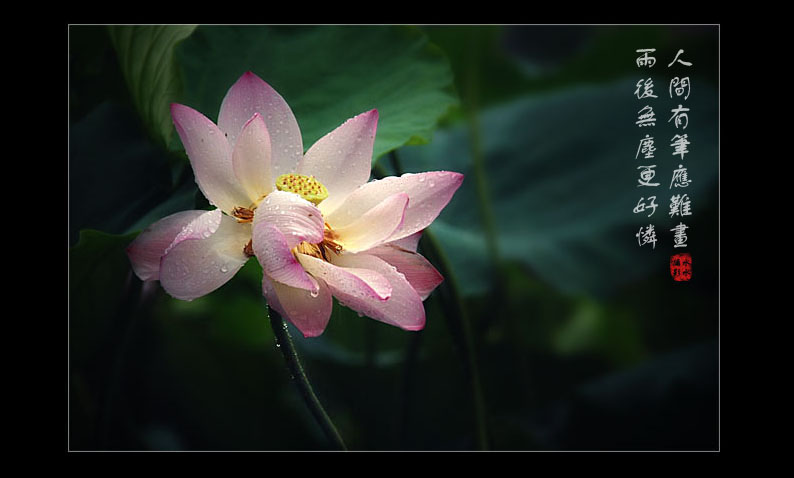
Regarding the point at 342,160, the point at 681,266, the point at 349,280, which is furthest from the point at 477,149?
the point at 349,280

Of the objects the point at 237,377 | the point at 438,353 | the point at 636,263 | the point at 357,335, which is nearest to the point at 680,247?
the point at 636,263

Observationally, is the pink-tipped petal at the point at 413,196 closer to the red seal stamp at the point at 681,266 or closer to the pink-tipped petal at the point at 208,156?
the pink-tipped petal at the point at 208,156

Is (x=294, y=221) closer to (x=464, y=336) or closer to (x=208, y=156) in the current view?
(x=208, y=156)

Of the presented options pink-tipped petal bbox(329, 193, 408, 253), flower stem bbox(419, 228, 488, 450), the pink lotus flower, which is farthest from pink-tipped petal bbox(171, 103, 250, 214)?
flower stem bbox(419, 228, 488, 450)

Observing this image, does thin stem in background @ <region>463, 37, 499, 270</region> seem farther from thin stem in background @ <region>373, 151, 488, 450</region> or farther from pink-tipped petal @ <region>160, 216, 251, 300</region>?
pink-tipped petal @ <region>160, 216, 251, 300</region>

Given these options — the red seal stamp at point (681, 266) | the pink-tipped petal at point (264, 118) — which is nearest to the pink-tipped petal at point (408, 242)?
the pink-tipped petal at point (264, 118)

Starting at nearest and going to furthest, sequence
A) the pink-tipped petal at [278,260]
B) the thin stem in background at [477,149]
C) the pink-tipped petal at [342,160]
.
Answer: the pink-tipped petal at [278,260] → the pink-tipped petal at [342,160] → the thin stem in background at [477,149]
